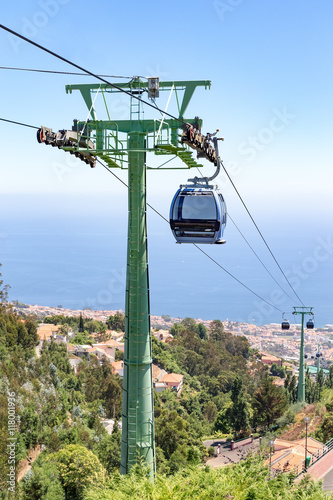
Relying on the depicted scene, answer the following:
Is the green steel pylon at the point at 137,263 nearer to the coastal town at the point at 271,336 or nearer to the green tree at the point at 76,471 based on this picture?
the green tree at the point at 76,471

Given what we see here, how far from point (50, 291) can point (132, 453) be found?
14134cm

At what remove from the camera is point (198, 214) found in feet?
25.7

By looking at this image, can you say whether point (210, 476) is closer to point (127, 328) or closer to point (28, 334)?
point (127, 328)

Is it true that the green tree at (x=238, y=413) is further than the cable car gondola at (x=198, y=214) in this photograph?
Yes

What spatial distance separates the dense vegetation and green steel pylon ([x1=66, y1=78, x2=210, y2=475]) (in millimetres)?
553

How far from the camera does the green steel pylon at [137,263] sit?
695 cm

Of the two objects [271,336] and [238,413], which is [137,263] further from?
[271,336]

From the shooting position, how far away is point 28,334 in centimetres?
3250

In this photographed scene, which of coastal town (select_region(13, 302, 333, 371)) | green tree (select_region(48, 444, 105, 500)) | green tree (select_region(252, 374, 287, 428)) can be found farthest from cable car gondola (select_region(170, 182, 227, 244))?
coastal town (select_region(13, 302, 333, 371))

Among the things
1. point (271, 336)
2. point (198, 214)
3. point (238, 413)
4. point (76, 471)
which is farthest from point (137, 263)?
point (271, 336)

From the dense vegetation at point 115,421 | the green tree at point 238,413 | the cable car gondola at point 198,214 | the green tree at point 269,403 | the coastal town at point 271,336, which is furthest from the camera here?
the coastal town at point 271,336

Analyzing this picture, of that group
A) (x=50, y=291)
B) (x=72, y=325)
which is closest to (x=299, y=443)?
(x=72, y=325)

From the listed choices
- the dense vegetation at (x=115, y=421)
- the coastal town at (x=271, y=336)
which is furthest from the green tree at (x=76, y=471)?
the coastal town at (x=271, y=336)

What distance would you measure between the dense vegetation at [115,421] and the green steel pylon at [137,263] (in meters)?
0.55
